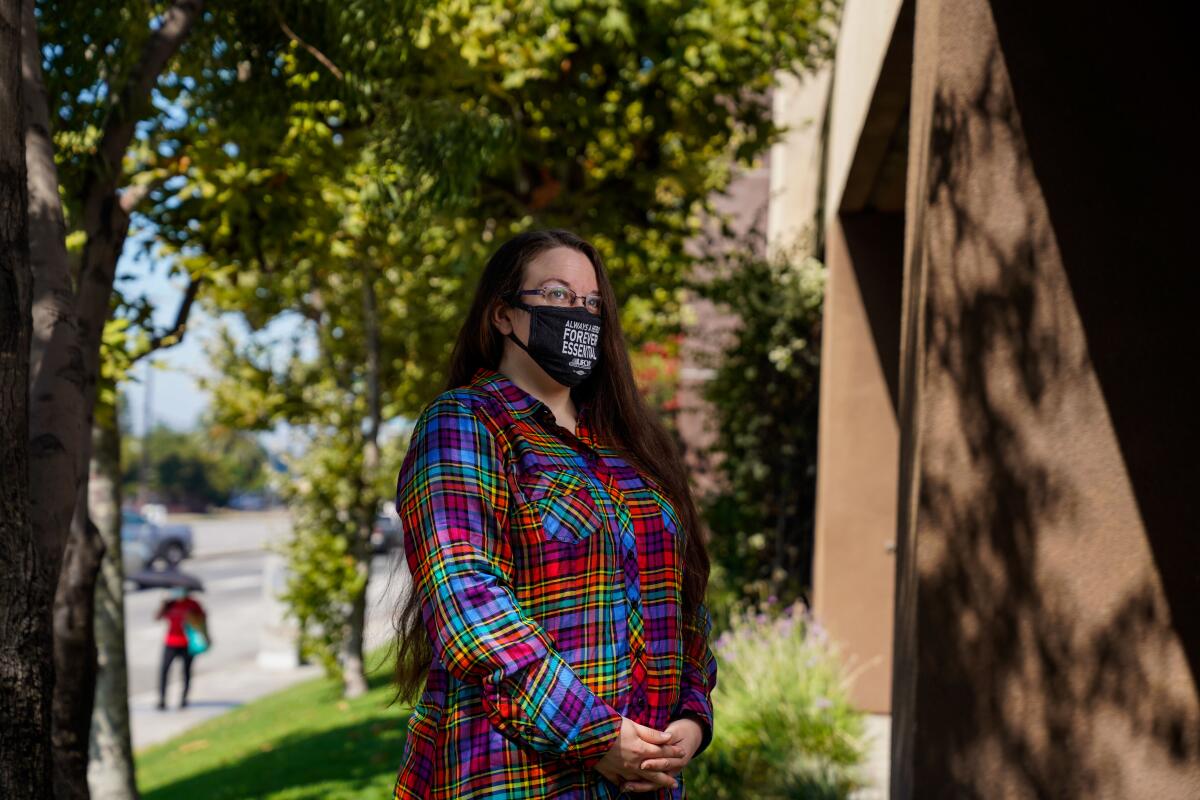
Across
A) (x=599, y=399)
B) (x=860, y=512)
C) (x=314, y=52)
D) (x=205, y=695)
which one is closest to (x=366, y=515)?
(x=205, y=695)

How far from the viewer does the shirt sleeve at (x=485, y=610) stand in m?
2.10

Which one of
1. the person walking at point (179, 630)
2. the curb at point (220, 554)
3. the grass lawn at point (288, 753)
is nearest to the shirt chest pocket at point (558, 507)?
the grass lawn at point (288, 753)

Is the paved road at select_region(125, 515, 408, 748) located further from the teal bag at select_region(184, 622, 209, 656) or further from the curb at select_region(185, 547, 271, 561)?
the curb at select_region(185, 547, 271, 561)

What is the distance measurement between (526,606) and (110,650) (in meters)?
6.71

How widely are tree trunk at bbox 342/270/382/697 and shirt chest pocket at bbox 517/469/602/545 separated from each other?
1086cm

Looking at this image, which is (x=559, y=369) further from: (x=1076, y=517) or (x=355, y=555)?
(x=355, y=555)

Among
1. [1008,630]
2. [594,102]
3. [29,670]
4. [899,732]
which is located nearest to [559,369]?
[29,670]

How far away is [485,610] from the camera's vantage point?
2100mm

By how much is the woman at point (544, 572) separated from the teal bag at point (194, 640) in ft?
40.3

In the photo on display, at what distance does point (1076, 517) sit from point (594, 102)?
714 cm

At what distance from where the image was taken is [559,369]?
8.18 ft

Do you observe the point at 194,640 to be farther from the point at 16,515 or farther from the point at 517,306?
the point at 517,306

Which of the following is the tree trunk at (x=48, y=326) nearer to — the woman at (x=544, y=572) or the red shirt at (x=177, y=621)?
the woman at (x=544, y=572)

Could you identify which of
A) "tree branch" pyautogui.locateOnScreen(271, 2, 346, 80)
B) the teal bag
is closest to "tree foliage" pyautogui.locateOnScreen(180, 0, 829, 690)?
"tree branch" pyautogui.locateOnScreen(271, 2, 346, 80)
